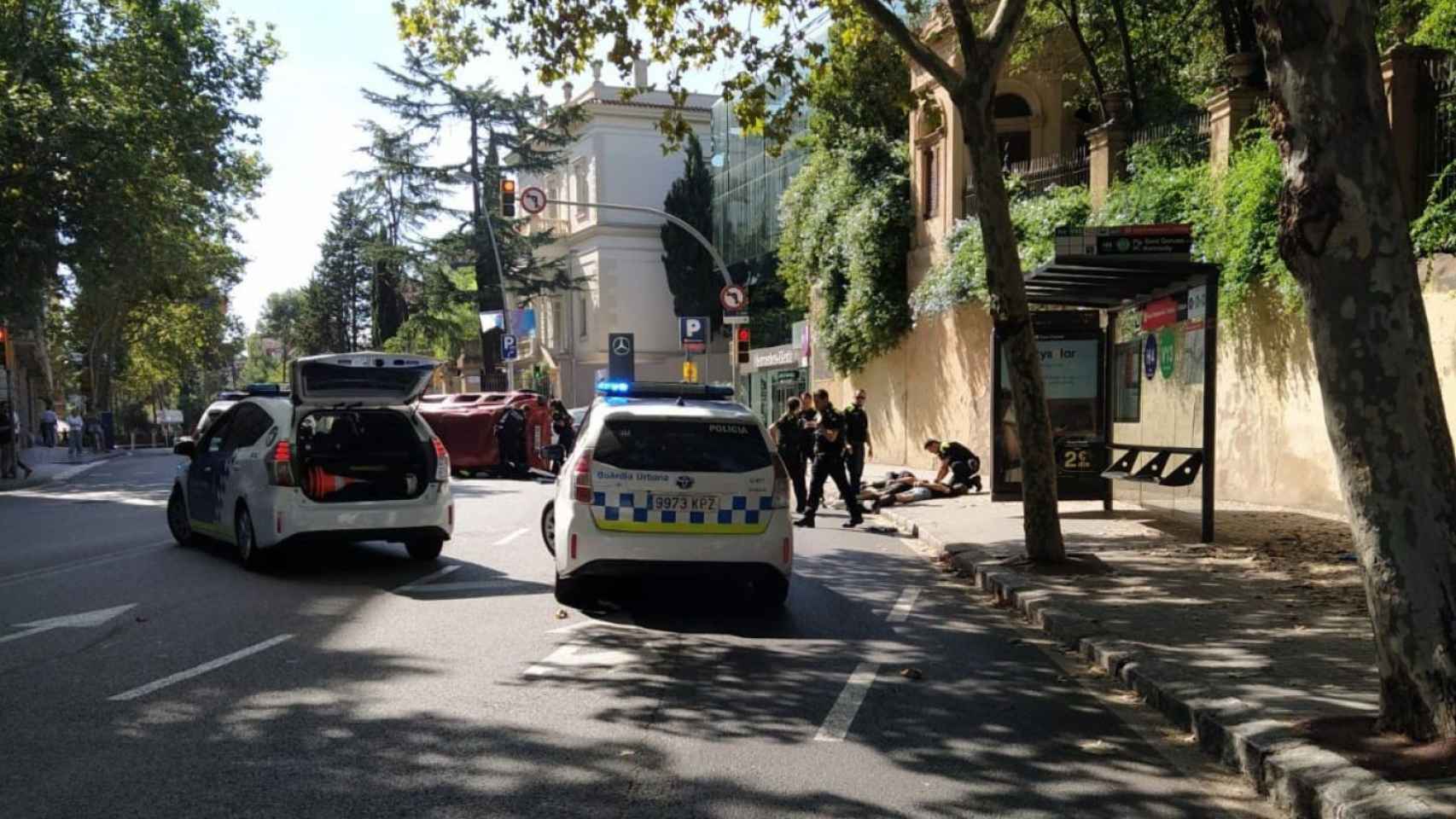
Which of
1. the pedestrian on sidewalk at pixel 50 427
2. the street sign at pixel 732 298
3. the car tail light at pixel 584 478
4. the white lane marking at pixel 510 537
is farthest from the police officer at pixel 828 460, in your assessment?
the pedestrian on sidewalk at pixel 50 427

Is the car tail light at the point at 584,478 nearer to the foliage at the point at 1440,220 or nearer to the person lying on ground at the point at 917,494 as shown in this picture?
the foliage at the point at 1440,220

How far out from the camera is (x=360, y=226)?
168ft

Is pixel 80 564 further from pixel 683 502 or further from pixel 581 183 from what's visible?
pixel 581 183

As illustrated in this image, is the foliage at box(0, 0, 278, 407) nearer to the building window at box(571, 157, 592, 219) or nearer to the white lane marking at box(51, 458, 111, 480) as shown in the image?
the white lane marking at box(51, 458, 111, 480)

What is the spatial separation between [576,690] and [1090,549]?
7185mm

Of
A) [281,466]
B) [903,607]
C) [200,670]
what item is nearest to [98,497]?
[281,466]

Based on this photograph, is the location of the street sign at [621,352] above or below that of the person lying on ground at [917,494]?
above

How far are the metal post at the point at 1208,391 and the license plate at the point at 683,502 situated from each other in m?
5.76

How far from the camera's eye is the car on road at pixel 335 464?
10.5 meters

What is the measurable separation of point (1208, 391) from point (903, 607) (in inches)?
172

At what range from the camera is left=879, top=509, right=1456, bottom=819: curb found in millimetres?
4301

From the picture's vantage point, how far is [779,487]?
888 cm

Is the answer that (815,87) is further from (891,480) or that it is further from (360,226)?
(360,226)

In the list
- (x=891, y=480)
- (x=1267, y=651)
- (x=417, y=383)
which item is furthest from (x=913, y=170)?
(x=1267, y=651)
